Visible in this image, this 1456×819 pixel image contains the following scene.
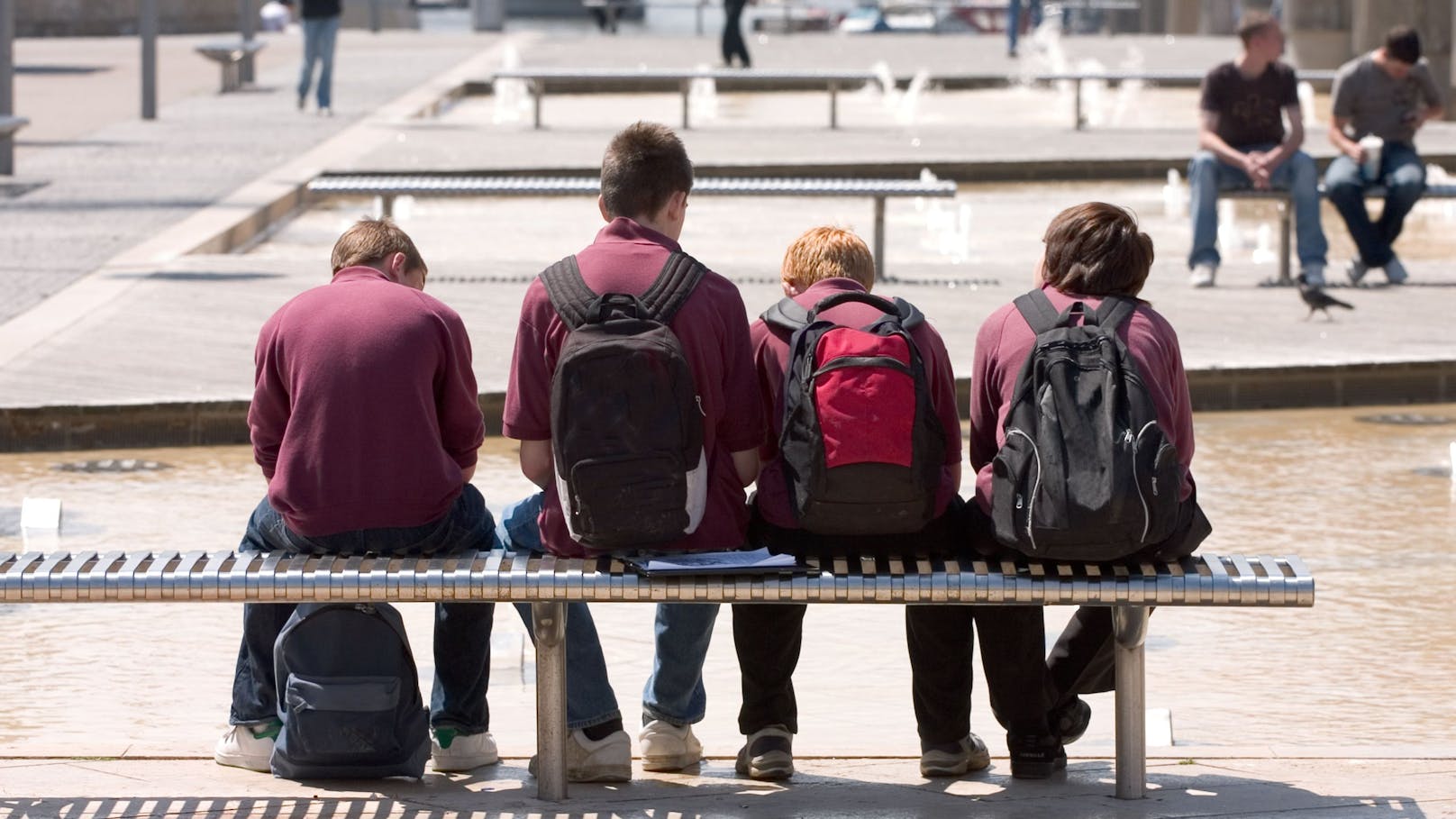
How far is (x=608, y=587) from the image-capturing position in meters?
4.41

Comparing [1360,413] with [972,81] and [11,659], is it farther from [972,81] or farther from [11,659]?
[972,81]

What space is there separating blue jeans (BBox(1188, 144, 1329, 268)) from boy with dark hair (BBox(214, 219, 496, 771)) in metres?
7.94

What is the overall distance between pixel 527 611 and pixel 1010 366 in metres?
1.17

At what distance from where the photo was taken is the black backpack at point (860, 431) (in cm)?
446

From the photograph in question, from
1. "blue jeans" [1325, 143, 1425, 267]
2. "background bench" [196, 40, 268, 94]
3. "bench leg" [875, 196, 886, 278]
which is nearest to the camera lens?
"blue jeans" [1325, 143, 1425, 267]

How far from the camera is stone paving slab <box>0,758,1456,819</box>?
4363mm

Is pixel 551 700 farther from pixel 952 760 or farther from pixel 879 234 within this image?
pixel 879 234

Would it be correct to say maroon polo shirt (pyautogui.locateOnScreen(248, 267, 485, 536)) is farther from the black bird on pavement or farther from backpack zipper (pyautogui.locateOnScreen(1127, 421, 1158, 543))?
the black bird on pavement

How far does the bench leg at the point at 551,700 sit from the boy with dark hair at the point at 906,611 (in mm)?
432

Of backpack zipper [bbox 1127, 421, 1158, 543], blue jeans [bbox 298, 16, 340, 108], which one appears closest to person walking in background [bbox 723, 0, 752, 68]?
blue jeans [bbox 298, 16, 340, 108]

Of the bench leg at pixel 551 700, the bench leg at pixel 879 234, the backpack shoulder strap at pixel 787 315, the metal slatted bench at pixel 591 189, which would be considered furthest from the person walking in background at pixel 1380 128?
the bench leg at pixel 551 700

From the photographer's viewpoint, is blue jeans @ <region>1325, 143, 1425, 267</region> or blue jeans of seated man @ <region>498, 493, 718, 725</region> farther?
blue jeans @ <region>1325, 143, 1425, 267</region>

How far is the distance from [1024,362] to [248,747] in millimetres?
1740

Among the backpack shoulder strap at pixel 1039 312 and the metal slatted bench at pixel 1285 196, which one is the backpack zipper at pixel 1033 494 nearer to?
the backpack shoulder strap at pixel 1039 312
